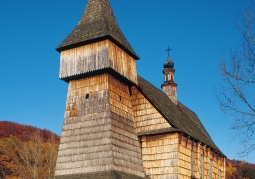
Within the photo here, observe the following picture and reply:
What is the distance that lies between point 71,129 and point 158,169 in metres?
6.08

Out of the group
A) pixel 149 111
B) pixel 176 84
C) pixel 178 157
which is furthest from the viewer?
pixel 176 84

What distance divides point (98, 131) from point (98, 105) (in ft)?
5.41

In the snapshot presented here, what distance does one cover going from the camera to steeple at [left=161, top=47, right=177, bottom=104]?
31.2 meters

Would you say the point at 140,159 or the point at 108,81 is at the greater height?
the point at 108,81

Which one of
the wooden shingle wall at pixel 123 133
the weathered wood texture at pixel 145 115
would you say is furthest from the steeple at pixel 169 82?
the wooden shingle wall at pixel 123 133

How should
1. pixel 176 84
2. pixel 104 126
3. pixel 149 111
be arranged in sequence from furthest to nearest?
pixel 176 84 → pixel 149 111 → pixel 104 126

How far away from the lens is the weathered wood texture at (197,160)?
74.1 feet

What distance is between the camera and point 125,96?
23203 millimetres

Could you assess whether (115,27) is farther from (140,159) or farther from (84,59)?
(140,159)

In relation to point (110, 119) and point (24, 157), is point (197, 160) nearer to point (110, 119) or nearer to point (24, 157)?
point (110, 119)

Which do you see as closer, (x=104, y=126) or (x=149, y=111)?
(x=104, y=126)

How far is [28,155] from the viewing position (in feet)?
161

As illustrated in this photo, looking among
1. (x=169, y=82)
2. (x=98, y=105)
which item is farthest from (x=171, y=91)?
(x=98, y=105)

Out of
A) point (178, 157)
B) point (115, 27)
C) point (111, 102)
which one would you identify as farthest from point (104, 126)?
point (115, 27)
